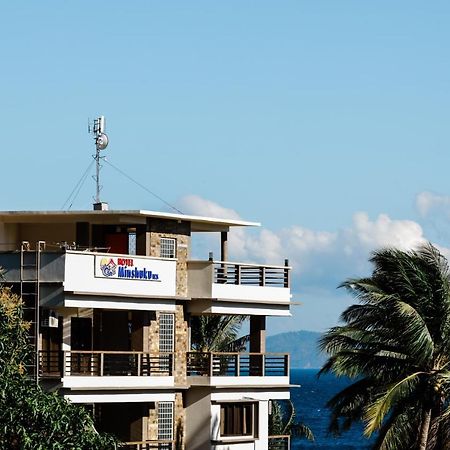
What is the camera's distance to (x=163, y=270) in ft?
191

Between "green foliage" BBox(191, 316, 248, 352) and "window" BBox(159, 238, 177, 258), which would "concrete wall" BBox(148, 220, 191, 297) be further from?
"green foliage" BBox(191, 316, 248, 352)

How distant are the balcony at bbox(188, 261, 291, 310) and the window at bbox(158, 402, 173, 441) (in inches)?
158

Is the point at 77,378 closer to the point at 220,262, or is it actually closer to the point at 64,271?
the point at 64,271

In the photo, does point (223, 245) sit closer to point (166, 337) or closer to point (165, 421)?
point (166, 337)

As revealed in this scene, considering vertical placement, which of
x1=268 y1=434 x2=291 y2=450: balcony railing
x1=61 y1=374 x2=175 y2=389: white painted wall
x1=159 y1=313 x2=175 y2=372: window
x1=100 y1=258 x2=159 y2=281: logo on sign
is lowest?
x1=268 y1=434 x2=291 y2=450: balcony railing

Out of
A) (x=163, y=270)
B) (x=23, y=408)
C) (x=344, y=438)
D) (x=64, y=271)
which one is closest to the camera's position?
(x=23, y=408)

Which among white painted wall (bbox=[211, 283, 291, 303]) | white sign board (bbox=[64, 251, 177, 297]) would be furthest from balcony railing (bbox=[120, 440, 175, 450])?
white painted wall (bbox=[211, 283, 291, 303])

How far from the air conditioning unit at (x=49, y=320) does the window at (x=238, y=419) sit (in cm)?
810

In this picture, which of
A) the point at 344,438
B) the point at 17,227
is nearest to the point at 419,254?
the point at 17,227

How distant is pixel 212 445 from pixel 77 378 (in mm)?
7473

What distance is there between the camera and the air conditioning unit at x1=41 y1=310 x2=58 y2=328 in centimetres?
5509

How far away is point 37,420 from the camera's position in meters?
49.4

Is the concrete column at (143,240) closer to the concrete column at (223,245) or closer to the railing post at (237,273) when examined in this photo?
the railing post at (237,273)

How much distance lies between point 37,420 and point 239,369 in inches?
502
